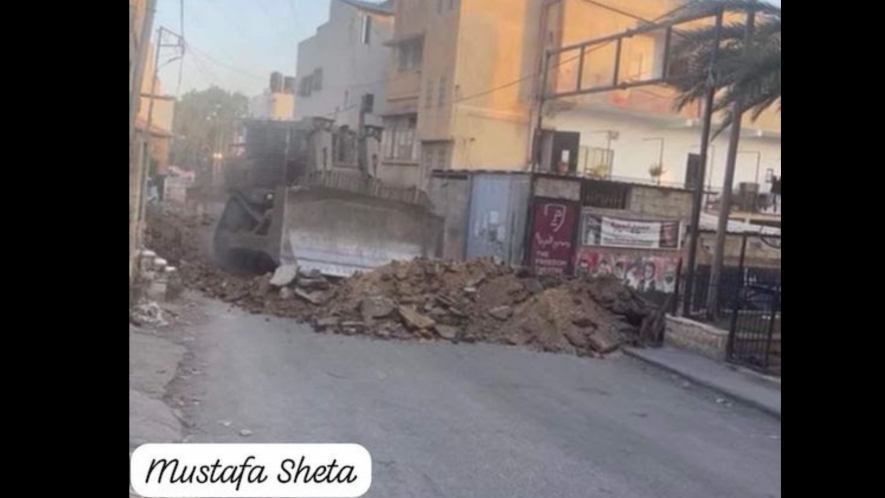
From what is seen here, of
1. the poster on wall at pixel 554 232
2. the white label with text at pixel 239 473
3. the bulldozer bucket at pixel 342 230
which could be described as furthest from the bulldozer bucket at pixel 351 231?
the white label with text at pixel 239 473

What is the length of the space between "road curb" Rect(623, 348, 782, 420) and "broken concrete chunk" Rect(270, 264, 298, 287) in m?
2.37

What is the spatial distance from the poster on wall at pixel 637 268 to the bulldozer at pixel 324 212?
1.27 meters

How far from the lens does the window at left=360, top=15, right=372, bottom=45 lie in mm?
3178

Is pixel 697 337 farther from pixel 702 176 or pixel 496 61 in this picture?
pixel 496 61

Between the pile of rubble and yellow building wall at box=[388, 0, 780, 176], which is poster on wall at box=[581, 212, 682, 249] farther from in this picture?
yellow building wall at box=[388, 0, 780, 176]

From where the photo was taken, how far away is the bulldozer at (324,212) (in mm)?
4555

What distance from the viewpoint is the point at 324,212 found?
6215 mm

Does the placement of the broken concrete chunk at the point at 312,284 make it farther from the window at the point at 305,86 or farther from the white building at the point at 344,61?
the window at the point at 305,86

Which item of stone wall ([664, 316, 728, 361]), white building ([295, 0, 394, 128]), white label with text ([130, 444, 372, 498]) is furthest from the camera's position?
stone wall ([664, 316, 728, 361])

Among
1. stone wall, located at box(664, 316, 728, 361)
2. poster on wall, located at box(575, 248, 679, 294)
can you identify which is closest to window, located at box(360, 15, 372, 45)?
stone wall, located at box(664, 316, 728, 361)
